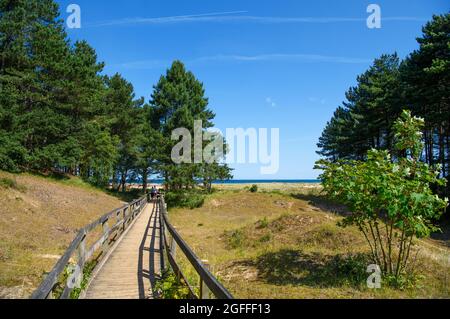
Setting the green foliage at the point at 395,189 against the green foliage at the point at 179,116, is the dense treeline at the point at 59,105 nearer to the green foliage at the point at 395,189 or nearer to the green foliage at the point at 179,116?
the green foliage at the point at 179,116

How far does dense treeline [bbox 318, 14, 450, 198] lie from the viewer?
2594 cm

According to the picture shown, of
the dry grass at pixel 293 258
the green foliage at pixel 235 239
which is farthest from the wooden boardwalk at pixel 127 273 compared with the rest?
the green foliage at pixel 235 239

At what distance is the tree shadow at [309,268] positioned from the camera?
25.4 ft

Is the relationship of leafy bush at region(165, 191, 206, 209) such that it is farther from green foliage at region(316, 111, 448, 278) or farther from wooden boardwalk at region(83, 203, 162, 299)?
green foliage at region(316, 111, 448, 278)

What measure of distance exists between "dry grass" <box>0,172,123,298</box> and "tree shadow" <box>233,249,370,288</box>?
227 inches

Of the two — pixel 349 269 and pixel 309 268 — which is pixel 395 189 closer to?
pixel 349 269

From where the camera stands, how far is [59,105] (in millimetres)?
29562

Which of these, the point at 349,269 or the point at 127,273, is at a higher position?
the point at 127,273

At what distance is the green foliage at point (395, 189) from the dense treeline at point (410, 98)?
21.1 m

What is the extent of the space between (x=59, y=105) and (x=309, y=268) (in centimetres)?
2880

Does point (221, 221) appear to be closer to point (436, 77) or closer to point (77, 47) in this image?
point (436, 77)

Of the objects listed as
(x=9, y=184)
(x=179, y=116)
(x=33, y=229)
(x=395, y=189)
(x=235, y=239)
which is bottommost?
(x=235, y=239)

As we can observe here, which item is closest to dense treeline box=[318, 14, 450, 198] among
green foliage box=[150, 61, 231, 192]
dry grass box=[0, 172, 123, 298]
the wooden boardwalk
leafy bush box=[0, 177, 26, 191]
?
green foliage box=[150, 61, 231, 192]

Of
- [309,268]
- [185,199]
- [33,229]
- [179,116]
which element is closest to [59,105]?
[179,116]
